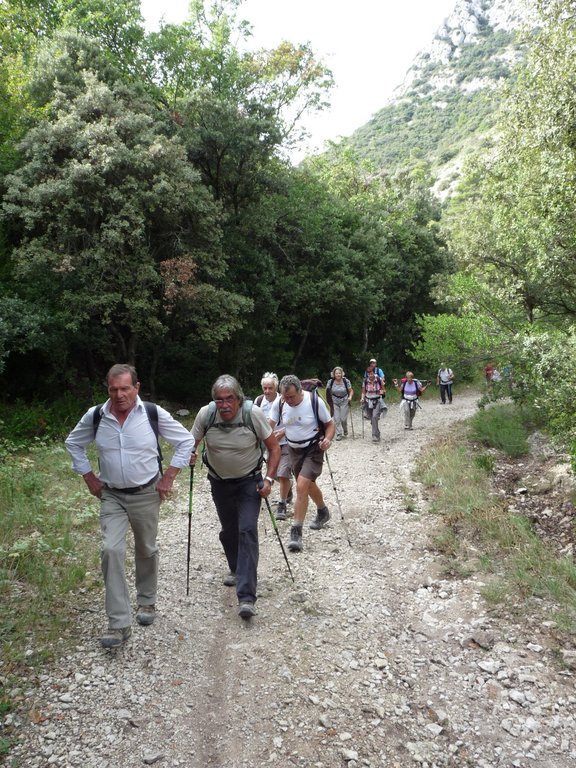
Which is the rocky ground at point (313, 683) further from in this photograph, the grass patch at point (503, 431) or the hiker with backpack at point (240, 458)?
the grass patch at point (503, 431)

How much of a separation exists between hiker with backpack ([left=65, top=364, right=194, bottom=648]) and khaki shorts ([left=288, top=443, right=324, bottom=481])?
2.37 metres

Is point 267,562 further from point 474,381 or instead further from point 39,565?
point 474,381

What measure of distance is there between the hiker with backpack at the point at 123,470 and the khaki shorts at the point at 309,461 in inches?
93.5

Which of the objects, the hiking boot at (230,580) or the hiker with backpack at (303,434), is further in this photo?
the hiker with backpack at (303,434)

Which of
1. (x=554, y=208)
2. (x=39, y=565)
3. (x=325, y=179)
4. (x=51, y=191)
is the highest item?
(x=325, y=179)

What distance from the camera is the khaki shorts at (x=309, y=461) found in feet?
21.7

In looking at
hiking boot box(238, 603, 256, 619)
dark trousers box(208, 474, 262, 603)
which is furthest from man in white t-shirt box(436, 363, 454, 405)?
hiking boot box(238, 603, 256, 619)

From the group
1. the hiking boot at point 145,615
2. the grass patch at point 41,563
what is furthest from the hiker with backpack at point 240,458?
the grass patch at point 41,563

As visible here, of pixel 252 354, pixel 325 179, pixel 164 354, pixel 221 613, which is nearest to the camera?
pixel 221 613

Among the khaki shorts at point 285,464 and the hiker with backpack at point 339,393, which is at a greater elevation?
the hiker with backpack at point 339,393

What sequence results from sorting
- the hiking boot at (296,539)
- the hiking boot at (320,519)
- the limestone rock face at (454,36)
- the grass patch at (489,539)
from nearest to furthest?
the grass patch at (489,539) → the hiking boot at (296,539) → the hiking boot at (320,519) → the limestone rock face at (454,36)

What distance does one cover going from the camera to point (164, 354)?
20844 millimetres

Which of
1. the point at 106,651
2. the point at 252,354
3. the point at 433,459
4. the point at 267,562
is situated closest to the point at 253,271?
the point at 252,354

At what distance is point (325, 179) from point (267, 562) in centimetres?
3411
